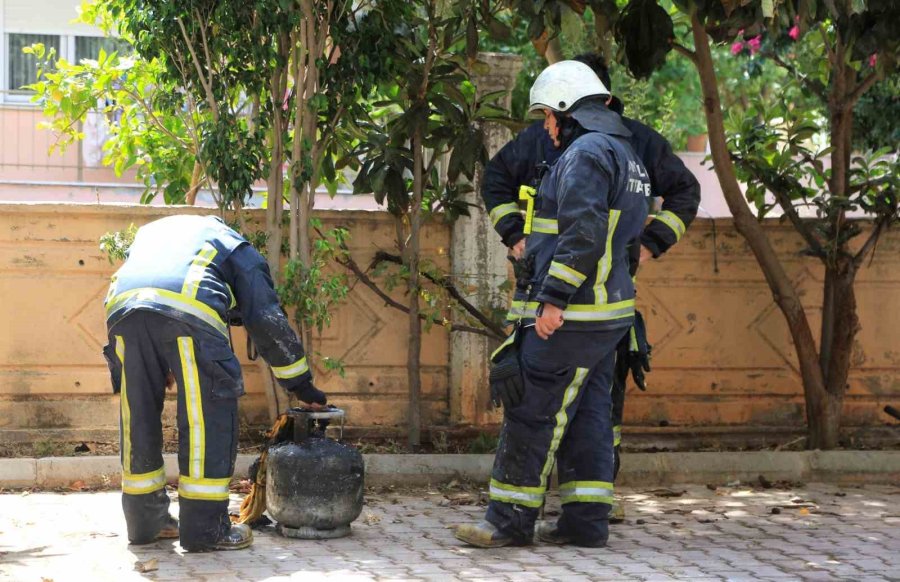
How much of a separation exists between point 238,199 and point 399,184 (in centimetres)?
90

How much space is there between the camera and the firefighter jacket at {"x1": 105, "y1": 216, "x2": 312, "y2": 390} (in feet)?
16.9

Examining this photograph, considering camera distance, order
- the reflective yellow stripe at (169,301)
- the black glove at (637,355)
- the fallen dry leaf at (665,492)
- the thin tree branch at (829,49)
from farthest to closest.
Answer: the thin tree branch at (829,49)
the fallen dry leaf at (665,492)
the black glove at (637,355)
the reflective yellow stripe at (169,301)

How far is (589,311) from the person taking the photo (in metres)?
5.39

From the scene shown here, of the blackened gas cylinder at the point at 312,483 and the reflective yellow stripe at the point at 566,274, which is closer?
the reflective yellow stripe at the point at 566,274

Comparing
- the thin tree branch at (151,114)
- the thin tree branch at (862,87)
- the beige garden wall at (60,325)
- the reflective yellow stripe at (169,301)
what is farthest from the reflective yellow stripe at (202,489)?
the thin tree branch at (862,87)

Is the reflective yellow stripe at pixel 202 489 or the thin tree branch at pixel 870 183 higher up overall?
the thin tree branch at pixel 870 183

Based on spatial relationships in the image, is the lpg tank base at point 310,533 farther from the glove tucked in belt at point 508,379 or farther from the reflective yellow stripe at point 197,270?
the reflective yellow stripe at point 197,270

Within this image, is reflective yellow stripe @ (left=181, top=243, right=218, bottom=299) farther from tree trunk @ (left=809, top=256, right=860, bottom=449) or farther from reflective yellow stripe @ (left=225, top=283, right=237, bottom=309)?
tree trunk @ (left=809, top=256, right=860, bottom=449)

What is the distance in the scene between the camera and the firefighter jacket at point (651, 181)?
5.96 metres

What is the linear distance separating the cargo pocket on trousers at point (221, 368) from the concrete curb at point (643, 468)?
1791mm

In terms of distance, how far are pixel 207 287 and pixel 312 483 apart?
98 centimetres

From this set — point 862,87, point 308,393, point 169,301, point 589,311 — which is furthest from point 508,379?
point 862,87

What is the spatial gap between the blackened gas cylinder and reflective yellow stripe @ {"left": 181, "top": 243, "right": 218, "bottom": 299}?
788 mm

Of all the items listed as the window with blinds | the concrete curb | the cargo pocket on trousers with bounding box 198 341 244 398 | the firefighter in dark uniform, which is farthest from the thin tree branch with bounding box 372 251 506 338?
the window with blinds
